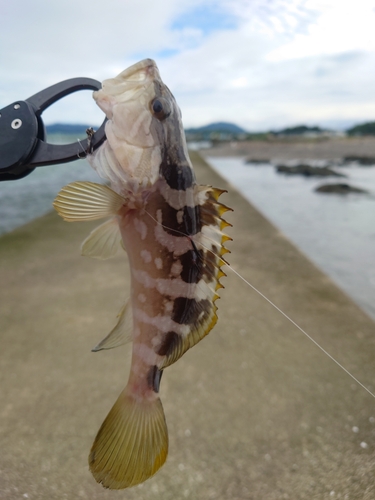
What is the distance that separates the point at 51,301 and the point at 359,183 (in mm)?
17633

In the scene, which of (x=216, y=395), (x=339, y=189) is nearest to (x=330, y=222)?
(x=339, y=189)

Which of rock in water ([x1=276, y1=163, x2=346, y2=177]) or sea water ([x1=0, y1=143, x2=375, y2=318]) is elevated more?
rock in water ([x1=276, y1=163, x2=346, y2=177])

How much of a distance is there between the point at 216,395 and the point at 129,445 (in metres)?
2.84

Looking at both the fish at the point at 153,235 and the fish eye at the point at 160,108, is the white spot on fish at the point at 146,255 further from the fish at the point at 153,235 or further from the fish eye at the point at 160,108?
the fish eye at the point at 160,108

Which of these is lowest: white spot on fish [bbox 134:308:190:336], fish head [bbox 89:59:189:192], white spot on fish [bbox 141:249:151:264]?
white spot on fish [bbox 134:308:190:336]

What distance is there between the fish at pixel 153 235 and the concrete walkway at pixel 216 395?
204 cm

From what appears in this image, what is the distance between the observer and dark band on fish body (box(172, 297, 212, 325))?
1.16 metres

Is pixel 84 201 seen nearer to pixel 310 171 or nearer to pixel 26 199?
pixel 26 199

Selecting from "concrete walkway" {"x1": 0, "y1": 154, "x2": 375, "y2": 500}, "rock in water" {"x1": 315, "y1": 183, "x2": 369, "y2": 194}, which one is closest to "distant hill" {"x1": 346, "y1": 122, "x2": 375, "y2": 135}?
"rock in water" {"x1": 315, "y1": 183, "x2": 369, "y2": 194}

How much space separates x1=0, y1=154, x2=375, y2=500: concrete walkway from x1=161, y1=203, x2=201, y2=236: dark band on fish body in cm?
239

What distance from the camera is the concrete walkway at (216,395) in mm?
2902

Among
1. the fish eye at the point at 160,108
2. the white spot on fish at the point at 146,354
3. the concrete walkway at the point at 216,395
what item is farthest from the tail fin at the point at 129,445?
the concrete walkway at the point at 216,395

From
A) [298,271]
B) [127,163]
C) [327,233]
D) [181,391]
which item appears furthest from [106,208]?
[327,233]

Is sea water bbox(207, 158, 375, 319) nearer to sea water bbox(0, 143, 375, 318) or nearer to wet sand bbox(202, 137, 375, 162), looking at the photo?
sea water bbox(0, 143, 375, 318)
